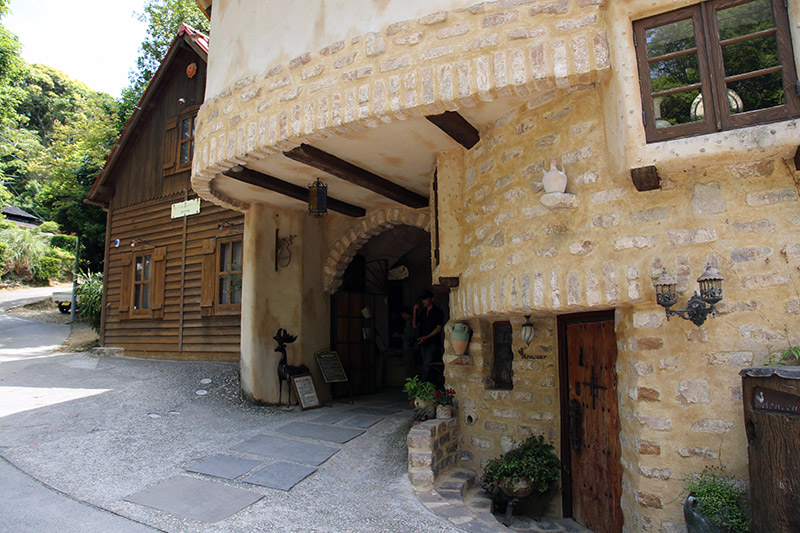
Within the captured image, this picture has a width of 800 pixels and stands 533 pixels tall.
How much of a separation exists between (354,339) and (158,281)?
4.97m

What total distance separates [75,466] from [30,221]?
84.1 ft

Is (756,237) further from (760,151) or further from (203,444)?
(203,444)

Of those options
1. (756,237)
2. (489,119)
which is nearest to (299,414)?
(489,119)

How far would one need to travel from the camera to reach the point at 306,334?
314 inches

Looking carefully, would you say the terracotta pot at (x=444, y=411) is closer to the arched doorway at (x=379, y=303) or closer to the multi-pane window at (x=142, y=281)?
the arched doorway at (x=379, y=303)

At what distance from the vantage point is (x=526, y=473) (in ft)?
14.9

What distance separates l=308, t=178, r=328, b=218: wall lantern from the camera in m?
6.40

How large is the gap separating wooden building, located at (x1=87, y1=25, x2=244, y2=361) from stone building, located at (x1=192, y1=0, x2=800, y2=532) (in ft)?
13.1

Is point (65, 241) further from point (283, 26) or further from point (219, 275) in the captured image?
point (283, 26)

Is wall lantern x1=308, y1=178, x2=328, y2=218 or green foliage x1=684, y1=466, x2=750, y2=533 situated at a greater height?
wall lantern x1=308, y1=178, x2=328, y2=218

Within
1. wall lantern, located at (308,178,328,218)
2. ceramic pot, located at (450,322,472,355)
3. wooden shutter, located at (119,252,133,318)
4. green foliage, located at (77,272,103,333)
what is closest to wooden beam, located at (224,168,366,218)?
wall lantern, located at (308,178,328,218)

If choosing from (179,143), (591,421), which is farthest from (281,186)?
(179,143)

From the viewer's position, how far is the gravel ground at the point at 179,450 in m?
3.93

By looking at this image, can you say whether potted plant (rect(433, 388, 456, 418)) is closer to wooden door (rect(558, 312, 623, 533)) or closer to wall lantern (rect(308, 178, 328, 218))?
wooden door (rect(558, 312, 623, 533))
